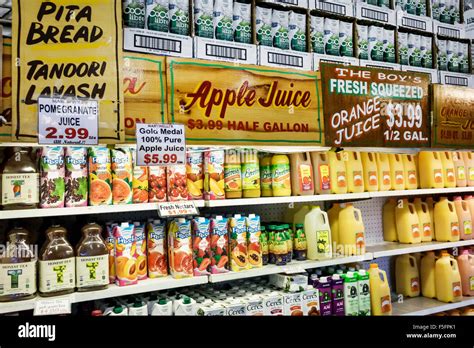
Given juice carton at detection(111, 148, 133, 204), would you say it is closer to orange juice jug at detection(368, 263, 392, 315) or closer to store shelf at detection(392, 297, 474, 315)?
orange juice jug at detection(368, 263, 392, 315)

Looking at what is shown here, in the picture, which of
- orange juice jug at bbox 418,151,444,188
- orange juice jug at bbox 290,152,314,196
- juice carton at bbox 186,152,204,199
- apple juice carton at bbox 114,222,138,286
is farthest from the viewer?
orange juice jug at bbox 418,151,444,188

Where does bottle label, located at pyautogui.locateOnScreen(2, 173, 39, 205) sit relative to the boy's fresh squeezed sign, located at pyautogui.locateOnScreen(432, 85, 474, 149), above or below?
below

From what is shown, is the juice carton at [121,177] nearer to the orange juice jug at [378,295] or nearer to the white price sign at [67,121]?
the white price sign at [67,121]

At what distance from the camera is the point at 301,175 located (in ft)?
9.70

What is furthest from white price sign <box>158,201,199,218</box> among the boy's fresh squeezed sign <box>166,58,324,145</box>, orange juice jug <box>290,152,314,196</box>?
orange juice jug <box>290,152,314,196</box>

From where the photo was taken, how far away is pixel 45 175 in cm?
218

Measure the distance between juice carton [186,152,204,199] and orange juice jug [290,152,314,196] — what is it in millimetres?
708

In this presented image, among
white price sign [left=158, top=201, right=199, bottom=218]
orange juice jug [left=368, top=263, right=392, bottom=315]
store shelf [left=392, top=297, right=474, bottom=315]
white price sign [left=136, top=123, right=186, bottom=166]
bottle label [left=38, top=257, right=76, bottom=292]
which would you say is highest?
white price sign [left=136, top=123, right=186, bottom=166]

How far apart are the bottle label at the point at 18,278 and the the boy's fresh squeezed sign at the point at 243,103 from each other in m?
1.10

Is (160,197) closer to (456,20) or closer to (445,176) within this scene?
(445,176)

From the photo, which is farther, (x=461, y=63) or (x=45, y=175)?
(x=461, y=63)

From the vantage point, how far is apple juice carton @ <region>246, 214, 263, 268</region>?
271 centimetres

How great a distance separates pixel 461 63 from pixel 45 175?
3674 millimetres
